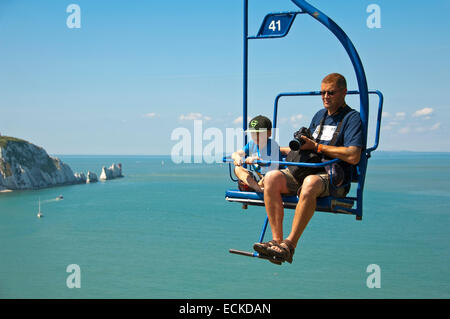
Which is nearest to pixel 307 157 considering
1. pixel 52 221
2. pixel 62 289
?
pixel 62 289

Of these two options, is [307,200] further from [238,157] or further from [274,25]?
[274,25]

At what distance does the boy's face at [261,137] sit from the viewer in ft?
15.8

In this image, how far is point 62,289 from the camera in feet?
308

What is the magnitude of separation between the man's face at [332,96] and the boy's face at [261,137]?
61cm

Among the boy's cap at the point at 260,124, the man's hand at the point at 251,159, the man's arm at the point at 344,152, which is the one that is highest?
the boy's cap at the point at 260,124

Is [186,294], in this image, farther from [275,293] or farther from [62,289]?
[62,289]

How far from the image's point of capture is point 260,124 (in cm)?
479

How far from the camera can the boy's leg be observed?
4867 mm

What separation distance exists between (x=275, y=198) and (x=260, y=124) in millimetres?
734

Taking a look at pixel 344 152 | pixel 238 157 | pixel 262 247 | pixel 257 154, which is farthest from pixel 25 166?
pixel 344 152

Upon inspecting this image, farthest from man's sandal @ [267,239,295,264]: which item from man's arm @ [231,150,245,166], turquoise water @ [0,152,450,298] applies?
turquoise water @ [0,152,450,298]

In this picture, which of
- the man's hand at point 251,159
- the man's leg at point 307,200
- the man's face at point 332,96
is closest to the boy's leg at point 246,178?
the man's hand at point 251,159

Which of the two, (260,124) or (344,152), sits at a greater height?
(260,124)

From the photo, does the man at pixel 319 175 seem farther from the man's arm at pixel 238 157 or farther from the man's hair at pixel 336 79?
the man's arm at pixel 238 157
